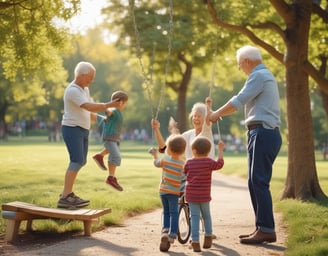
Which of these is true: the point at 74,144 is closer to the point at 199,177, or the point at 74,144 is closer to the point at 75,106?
the point at 75,106

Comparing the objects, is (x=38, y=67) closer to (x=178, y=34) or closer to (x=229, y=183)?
(x=229, y=183)

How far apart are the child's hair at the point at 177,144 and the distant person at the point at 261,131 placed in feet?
2.34

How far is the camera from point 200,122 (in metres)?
8.15

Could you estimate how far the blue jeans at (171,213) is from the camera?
737cm

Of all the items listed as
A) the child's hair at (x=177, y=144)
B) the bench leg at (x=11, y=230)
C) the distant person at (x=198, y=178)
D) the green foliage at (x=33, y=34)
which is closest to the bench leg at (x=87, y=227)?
the bench leg at (x=11, y=230)

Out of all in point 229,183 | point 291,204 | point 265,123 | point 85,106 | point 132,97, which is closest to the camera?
point 265,123

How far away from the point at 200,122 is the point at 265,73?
999 millimetres

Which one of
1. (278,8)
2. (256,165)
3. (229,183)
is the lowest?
(229,183)

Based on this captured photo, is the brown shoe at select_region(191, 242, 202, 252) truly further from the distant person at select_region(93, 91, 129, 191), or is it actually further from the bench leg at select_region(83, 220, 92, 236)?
the distant person at select_region(93, 91, 129, 191)

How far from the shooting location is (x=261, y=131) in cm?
789

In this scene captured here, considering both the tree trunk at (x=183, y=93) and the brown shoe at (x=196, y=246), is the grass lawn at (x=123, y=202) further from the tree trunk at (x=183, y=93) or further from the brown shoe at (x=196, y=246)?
the tree trunk at (x=183, y=93)

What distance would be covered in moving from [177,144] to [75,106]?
7.61ft


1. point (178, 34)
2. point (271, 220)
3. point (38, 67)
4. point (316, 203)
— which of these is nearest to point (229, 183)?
point (38, 67)

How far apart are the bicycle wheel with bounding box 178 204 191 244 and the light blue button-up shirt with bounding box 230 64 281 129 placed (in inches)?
51.8
